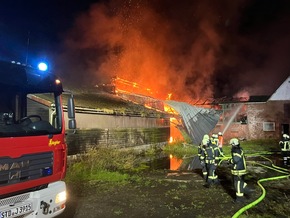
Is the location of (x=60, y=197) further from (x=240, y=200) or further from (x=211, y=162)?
(x=211, y=162)

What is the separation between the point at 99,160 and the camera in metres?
12.5

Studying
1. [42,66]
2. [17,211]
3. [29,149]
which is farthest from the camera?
[42,66]

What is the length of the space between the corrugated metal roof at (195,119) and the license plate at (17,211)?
15.7 meters

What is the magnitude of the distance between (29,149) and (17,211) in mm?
847

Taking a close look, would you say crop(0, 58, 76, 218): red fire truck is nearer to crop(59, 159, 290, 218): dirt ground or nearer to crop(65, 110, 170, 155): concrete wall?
crop(59, 159, 290, 218): dirt ground

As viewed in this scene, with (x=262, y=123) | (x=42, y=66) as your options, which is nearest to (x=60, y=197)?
(x=42, y=66)

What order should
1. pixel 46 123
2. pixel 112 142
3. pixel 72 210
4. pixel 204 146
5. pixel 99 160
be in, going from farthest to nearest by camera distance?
pixel 112 142, pixel 99 160, pixel 204 146, pixel 72 210, pixel 46 123

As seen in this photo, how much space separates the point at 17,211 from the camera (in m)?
3.98

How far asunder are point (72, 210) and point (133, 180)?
375cm

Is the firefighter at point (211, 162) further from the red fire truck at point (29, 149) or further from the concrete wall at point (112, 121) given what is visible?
the concrete wall at point (112, 121)

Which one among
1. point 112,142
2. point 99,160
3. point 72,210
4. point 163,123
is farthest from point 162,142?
point 72,210

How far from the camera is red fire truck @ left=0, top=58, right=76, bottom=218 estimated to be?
156 inches

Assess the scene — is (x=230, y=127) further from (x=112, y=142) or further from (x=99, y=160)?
(x=99, y=160)

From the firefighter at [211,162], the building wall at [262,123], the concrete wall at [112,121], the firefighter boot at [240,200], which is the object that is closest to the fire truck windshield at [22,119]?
the firefighter boot at [240,200]
